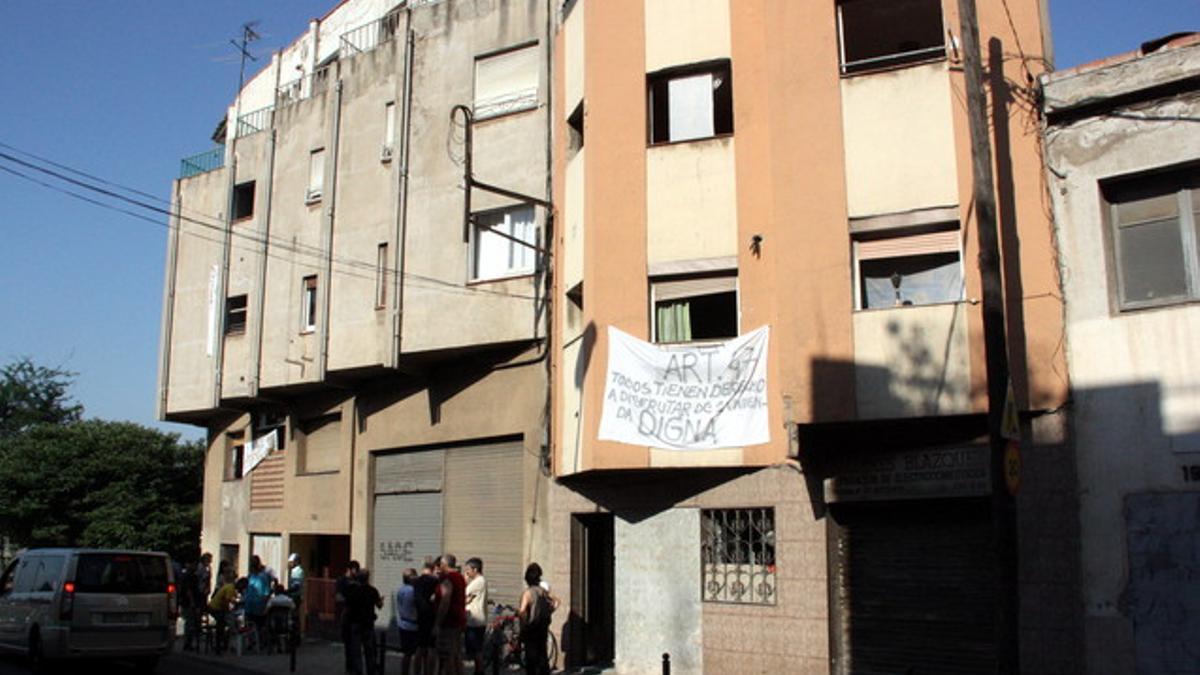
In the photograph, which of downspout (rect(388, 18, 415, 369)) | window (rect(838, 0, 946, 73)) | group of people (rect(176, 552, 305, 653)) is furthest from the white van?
window (rect(838, 0, 946, 73))

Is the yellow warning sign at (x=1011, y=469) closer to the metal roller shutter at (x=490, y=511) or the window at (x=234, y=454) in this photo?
the metal roller shutter at (x=490, y=511)

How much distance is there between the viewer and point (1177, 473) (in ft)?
36.9

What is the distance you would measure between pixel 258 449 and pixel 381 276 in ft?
23.6

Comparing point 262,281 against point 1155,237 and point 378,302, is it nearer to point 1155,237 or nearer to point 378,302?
point 378,302

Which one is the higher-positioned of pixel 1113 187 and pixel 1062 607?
pixel 1113 187

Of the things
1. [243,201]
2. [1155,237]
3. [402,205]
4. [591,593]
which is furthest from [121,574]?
[1155,237]

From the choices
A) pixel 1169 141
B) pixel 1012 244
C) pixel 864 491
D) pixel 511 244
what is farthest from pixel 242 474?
pixel 1169 141

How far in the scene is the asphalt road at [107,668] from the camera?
1597cm

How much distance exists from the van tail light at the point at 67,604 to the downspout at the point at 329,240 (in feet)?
25.1

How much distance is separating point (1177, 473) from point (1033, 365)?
1.88 metres

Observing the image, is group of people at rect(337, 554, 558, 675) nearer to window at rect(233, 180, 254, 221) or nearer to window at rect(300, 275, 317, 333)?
window at rect(300, 275, 317, 333)

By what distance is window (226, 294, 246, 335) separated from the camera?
25938mm

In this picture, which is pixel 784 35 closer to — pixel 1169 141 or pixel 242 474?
pixel 1169 141

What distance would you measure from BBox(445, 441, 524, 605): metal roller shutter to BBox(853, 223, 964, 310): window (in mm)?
7461
